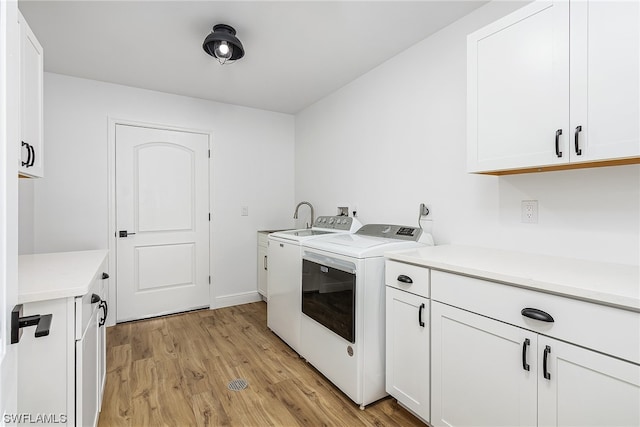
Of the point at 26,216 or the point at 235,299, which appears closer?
the point at 26,216

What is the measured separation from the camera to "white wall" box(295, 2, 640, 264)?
4.83 ft

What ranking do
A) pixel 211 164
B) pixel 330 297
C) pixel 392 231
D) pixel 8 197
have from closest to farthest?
pixel 8 197
pixel 330 297
pixel 392 231
pixel 211 164

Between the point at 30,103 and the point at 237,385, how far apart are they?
6.66ft

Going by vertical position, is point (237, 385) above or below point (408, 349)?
below

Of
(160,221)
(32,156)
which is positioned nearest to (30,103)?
(32,156)

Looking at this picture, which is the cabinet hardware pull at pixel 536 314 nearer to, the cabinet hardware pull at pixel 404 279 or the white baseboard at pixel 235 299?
the cabinet hardware pull at pixel 404 279

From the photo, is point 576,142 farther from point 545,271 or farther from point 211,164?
point 211,164

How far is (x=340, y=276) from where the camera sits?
6.45ft

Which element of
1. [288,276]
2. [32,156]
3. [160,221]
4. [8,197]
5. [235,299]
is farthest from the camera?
[235,299]

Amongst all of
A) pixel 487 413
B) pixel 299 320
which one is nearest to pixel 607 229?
pixel 487 413

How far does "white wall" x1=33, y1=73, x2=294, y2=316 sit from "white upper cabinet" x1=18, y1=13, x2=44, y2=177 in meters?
1.33

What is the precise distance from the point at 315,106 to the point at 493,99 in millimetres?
2386

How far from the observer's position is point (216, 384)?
2119 millimetres

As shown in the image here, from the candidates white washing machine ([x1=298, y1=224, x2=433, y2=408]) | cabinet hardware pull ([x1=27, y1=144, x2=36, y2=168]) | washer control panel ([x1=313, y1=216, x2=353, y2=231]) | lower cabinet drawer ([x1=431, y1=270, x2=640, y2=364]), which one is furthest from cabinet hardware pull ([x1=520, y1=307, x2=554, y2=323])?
cabinet hardware pull ([x1=27, y1=144, x2=36, y2=168])
